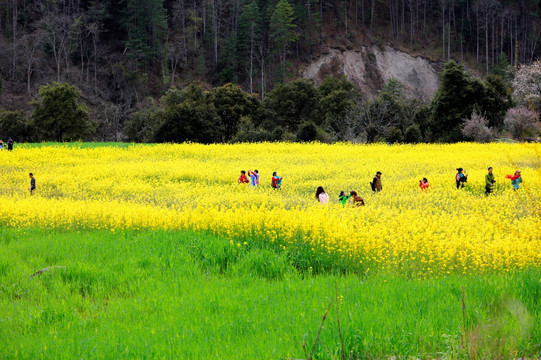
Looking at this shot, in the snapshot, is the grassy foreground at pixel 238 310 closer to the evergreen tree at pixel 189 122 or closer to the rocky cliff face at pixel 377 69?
the evergreen tree at pixel 189 122

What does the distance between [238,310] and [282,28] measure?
85.8 meters

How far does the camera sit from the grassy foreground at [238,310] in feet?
16.7

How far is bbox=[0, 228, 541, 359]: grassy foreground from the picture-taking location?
5086 millimetres

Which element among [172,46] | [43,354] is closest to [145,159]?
[43,354]

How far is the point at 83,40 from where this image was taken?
90.4m

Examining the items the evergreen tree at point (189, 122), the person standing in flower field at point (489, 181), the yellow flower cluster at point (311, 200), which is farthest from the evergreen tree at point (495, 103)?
the person standing in flower field at point (489, 181)

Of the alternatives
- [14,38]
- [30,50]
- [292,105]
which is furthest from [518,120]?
[14,38]

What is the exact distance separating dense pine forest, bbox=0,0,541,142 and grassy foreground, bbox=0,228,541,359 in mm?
42883

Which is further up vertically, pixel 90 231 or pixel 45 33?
pixel 45 33

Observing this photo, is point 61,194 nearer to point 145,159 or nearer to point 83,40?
point 145,159

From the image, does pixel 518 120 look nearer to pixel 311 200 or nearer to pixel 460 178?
pixel 460 178

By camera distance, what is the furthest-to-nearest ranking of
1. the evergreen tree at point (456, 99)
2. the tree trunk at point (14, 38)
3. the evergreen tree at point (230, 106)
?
the tree trunk at point (14, 38)
the evergreen tree at point (230, 106)
the evergreen tree at point (456, 99)

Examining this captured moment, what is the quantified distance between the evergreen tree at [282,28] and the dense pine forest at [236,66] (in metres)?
0.27

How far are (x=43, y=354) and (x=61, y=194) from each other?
→ 19.4 meters
